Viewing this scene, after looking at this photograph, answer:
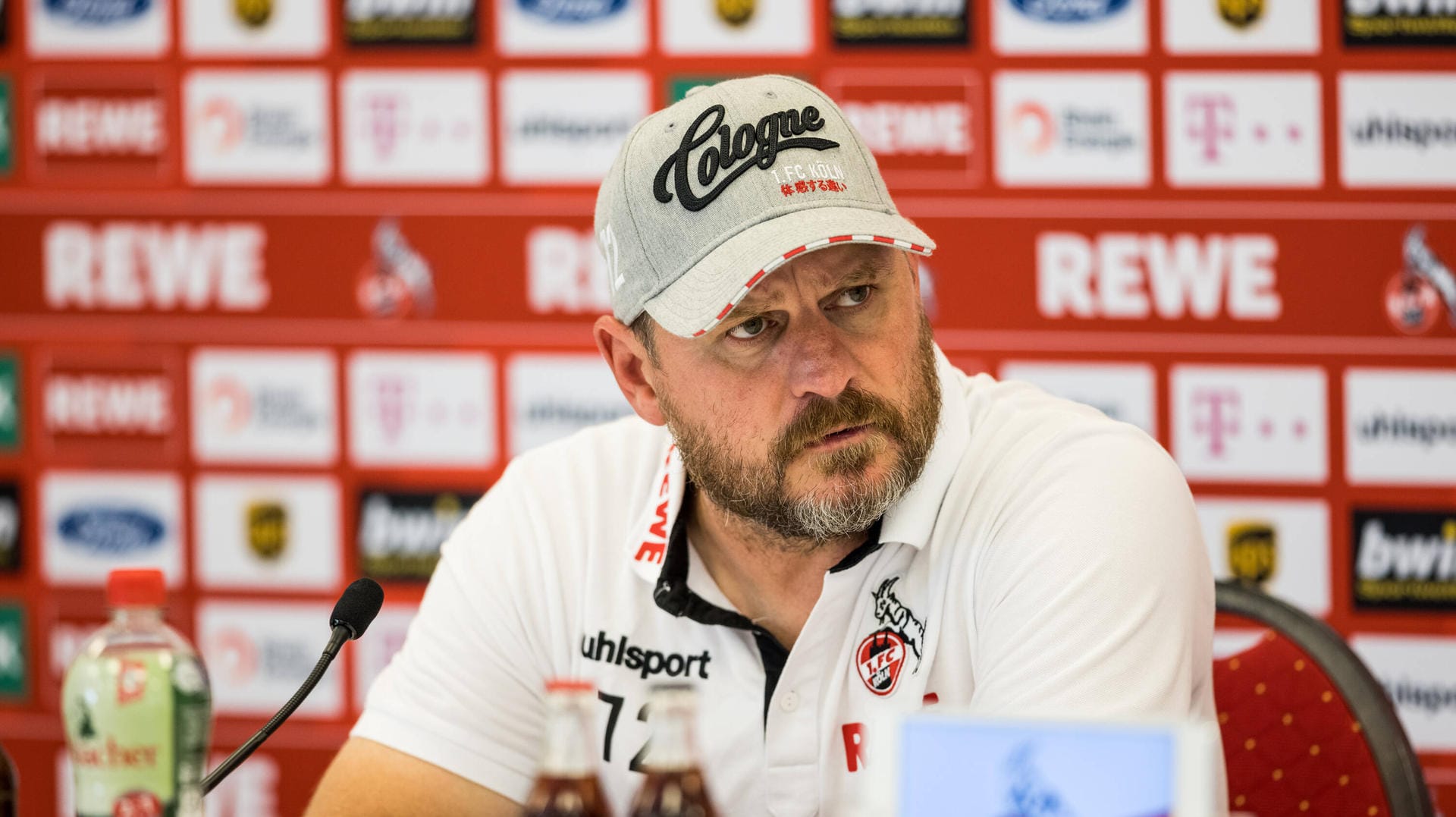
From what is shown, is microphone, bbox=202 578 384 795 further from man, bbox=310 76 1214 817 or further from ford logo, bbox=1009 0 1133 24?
ford logo, bbox=1009 0 1133 24

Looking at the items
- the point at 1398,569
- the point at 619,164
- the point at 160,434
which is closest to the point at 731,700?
the point at 619,164

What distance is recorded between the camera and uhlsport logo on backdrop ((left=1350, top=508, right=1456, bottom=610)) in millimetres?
2596

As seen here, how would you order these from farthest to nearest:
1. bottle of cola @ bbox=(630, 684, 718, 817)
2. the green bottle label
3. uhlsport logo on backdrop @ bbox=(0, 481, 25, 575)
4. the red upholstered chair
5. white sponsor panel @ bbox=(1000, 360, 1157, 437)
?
uhlsport logo on backdrop @ bbox=(0, 481, 25, 575)
white sponsor panel @ bbox=(1000, 360, 1157, 437)
the red upholstered chair
the green bottle label
bottle of cola @ bbox=(630, 684, 718, 817)

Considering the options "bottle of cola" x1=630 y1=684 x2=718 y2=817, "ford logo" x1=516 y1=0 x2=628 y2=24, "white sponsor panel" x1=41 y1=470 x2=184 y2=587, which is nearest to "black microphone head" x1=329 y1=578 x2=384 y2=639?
"bottle of cola" x1=630 y1=684 x2=718 y2=817

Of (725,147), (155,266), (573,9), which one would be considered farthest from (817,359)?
(155,266)

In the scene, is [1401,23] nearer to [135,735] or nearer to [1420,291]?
[1420,291]

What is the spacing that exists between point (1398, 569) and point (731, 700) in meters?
1.74

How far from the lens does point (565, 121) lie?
2828mm

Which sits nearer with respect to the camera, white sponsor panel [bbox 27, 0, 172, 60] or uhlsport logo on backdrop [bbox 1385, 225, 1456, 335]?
uhlsport logo on backdrop [bbox 1385, 225, 1456, 335]

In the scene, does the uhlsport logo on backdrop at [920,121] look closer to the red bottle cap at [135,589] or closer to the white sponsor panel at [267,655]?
the white sponsor panel at [267,655]

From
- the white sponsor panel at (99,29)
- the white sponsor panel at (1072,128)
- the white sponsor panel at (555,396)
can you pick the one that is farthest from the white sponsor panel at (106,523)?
the white sponsor panel at (1072,128)

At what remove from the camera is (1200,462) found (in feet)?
8.74

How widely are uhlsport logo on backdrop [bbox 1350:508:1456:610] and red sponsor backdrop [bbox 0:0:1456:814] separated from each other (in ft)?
0.06

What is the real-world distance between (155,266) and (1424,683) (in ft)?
8.40
